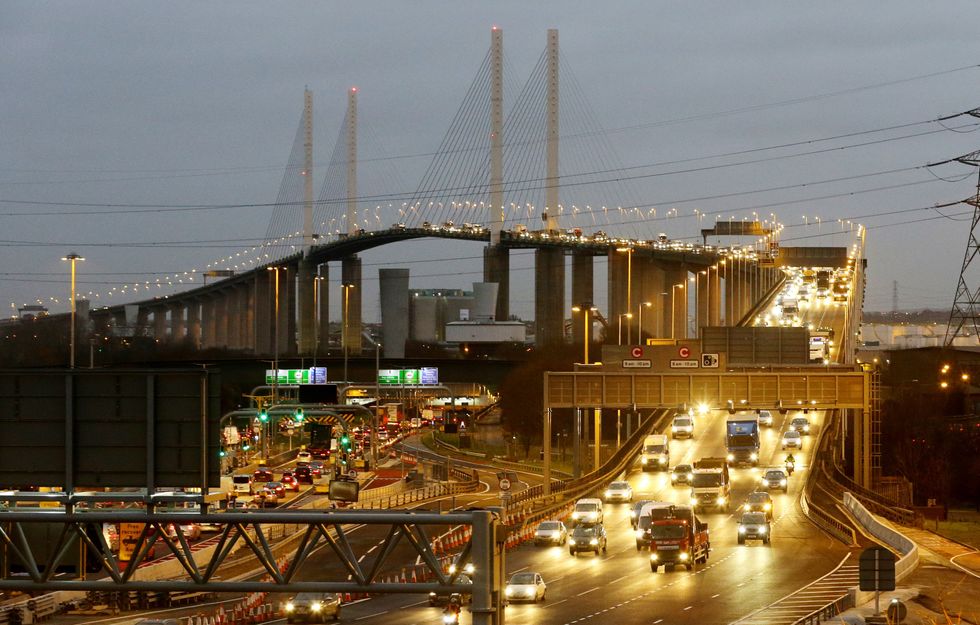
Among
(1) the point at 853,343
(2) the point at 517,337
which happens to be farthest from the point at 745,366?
(2) the point at 517,337

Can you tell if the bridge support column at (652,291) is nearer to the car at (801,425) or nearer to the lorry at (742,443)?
the car at (801,425)

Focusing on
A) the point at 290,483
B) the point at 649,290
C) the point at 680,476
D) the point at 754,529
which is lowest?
the point at 290,483

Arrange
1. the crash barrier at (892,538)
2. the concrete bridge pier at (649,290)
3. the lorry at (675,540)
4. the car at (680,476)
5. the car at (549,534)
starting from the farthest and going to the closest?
the concrete bridge pier at (649,290)
the car at (680,476)
the car at (549,534)
the lorry at (675,540)
the crash barrier at (892,538)

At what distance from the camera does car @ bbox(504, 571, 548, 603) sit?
3356 centimetres

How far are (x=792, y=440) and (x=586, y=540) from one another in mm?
36409

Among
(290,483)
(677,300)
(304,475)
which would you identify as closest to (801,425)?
(304,475)

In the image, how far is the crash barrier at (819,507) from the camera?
1864 inches

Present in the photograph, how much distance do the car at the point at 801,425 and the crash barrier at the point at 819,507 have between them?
A: 2.96 feet

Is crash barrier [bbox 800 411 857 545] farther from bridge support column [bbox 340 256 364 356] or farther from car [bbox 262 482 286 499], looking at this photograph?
bridge support column [bbox 340 256 364 356]

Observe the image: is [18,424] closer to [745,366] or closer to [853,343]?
[745,366]

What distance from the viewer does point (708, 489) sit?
175ft

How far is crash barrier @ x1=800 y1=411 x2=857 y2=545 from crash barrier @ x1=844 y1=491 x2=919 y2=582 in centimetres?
78

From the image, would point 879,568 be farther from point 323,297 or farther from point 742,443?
point 323,297

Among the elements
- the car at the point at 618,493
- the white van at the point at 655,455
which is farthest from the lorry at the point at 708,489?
the white van at the point at 655,455
